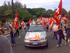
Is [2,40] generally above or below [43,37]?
above

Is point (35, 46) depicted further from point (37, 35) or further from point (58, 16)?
point (58, 16)

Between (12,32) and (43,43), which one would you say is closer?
(43,43)

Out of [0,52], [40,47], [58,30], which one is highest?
[0,52]

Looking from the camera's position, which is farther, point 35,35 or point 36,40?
point 35,35

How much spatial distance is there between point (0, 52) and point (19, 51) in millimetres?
11243

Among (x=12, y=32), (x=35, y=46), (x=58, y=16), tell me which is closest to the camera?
(x=35, y=46)

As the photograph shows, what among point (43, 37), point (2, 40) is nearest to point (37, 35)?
point (43, 37)

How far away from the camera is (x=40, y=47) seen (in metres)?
16.3

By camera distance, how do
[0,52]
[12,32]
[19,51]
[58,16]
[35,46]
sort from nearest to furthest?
1. [0,52]
2. [19,51]
3. [35,46]
4. [12,32]
5. [58,16]

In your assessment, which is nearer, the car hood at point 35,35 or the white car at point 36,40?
the white car at point 36,40

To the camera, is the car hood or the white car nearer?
the white car

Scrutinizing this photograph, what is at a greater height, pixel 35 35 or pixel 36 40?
pixel 35 35

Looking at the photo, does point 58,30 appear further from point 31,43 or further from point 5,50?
point 5,50

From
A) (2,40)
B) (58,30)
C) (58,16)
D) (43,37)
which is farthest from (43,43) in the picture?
(2,40)
